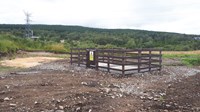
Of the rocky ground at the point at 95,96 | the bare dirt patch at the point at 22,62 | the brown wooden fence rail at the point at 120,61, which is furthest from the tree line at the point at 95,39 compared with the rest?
the rocky ground at the point at 95,96

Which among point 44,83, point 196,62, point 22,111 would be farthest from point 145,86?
point 196,62

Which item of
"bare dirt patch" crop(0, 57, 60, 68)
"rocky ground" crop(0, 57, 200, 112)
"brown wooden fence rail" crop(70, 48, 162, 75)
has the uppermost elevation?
"brown wooden fence rail" crop(70, 48, 162, 75)

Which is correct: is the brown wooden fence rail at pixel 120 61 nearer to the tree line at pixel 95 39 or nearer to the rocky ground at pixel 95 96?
the rocky ground at pixel 95 96

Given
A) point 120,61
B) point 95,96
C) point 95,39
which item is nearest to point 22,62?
point 120,61

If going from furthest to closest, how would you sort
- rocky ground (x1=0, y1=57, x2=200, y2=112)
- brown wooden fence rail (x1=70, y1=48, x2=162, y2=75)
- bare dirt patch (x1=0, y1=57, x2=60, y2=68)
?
1. bare dirt patch (x1=0, y1=57, x2=60, y2=68)
2. brown wooden fence rail (x1=70, y1=48, x2=162, y2=75)
3. rocky ground (x1=0, y1=57, x2=200, y2=112)

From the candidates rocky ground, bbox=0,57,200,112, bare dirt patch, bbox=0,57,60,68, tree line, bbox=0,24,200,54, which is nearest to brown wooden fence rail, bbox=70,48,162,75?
rocky ground, bbox=0,57,200,112

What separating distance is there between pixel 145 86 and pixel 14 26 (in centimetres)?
12030

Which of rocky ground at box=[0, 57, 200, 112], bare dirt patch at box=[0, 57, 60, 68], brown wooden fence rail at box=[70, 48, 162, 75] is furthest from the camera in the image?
bare dirt patch at box=[0, 57, 60, 68]

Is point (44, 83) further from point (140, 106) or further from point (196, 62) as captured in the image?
point (196, 62)

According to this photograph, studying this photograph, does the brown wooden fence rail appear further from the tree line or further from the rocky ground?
the tree line

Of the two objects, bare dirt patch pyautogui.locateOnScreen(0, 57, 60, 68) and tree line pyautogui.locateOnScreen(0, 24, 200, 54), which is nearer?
bare dirt patch pyautogui.locateOnScreen(0, 57, 60, 68)

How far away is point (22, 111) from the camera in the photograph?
9.97m

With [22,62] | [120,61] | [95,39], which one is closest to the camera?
[120,61]

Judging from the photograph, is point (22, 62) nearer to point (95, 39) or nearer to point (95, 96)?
point (95, 96)
